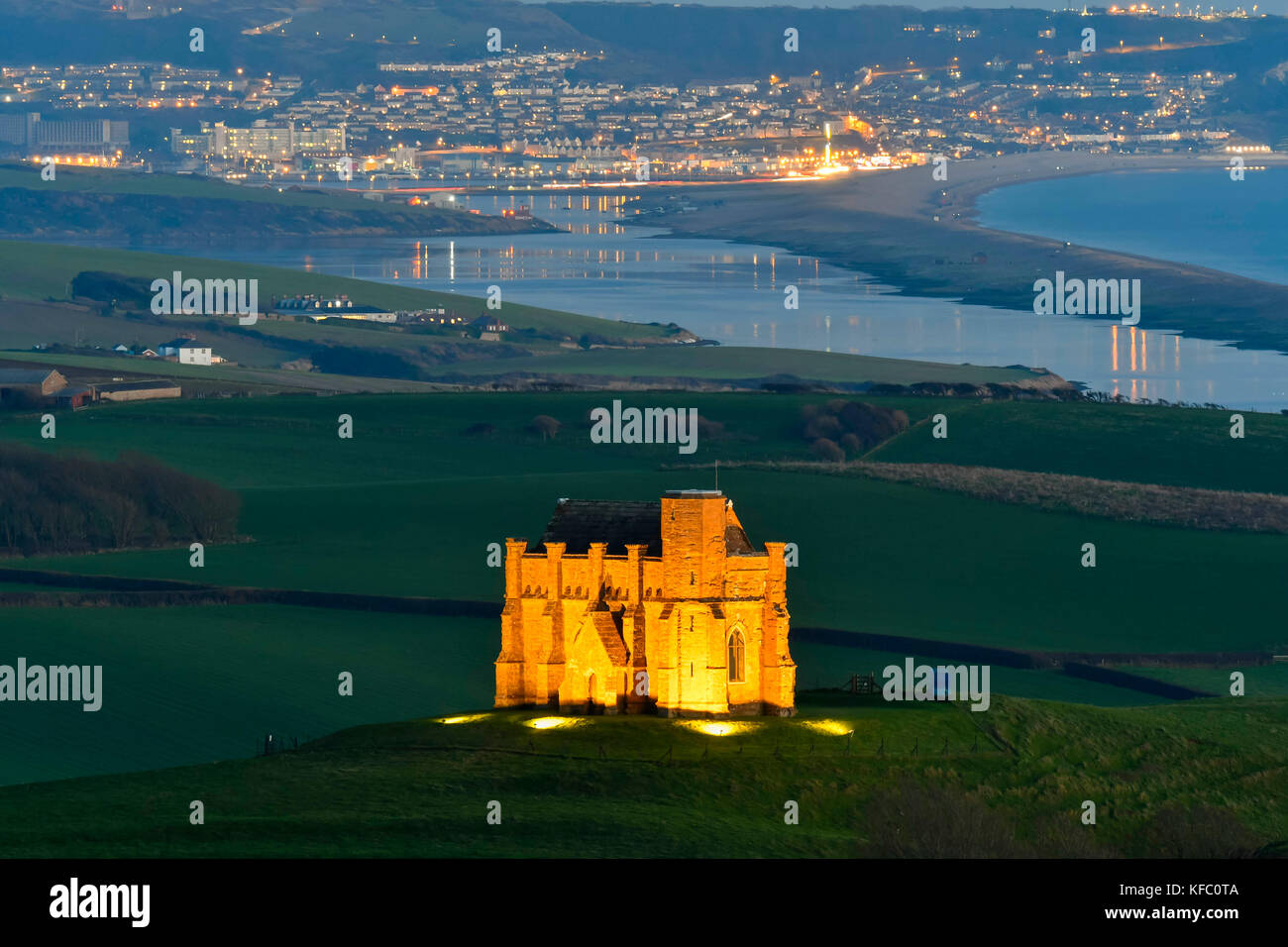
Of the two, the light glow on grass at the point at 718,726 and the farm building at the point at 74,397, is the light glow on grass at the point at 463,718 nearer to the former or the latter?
the light glow on grass at the point at 718,726

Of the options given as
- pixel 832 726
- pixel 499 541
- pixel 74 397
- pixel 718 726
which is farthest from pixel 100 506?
pixel 832 726

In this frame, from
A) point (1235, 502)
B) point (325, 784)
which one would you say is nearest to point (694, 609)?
point (325, 784)

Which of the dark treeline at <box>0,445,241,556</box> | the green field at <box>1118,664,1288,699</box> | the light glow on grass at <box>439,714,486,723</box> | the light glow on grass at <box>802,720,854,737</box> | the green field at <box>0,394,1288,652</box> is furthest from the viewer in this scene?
the dark treeline at <box>0,445,241,556</box>

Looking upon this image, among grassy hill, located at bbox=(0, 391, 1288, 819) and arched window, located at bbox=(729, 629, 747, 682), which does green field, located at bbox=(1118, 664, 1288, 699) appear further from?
arched window, located at bbox=(729, 629, 747, 682)

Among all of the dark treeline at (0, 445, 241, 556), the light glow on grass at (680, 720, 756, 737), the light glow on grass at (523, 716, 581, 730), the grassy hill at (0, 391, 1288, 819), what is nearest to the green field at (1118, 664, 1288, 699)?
the grassy hill at (0, 391, 1288, 819)

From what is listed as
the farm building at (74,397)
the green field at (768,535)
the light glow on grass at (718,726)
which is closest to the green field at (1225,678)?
the green field at (768,535)

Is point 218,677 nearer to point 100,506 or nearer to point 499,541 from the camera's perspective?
point 499,541

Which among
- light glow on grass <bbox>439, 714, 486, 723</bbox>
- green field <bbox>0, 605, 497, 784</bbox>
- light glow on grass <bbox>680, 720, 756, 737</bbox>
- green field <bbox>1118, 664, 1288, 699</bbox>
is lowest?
green field <bbox>1118, 664, 1288, 699</bbox>
